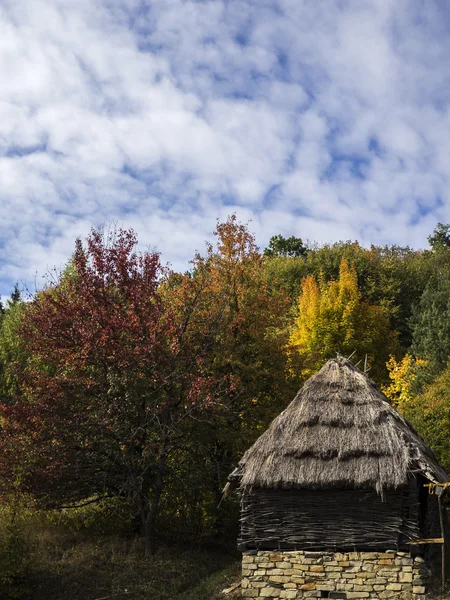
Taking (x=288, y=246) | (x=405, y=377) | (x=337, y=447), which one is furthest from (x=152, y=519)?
(x=288, y=246)

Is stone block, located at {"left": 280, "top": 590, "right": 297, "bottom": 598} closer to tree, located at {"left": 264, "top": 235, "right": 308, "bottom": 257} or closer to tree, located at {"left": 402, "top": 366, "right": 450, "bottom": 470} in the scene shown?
tree, located at {"left": 402, "top": 366, "right": 450, "bottom": 470}

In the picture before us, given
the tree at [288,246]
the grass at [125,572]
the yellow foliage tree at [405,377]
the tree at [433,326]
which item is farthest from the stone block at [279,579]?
the tree at [288,246]

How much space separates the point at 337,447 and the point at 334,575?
8.97 feet

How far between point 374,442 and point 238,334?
6180mm

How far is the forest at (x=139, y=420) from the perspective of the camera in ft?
46.7

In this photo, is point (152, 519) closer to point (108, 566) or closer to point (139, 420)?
point (108, 566)

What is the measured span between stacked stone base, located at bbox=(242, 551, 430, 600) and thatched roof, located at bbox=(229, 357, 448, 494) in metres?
1.60

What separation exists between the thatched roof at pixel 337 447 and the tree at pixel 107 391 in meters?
2.19

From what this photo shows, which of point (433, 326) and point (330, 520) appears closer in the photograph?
point (330, 520)

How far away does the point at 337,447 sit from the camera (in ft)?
42.3

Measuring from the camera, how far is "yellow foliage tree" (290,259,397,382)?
99.6 ft

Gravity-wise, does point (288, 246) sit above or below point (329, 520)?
above

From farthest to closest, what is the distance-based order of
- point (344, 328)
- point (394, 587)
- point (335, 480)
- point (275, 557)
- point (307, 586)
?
1. point (344, 328)
2. point (275, 557)
3. point (307, 586)
4. point (335, 480)
5. point (394, 587)

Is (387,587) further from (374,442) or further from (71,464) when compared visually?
(71,464)
